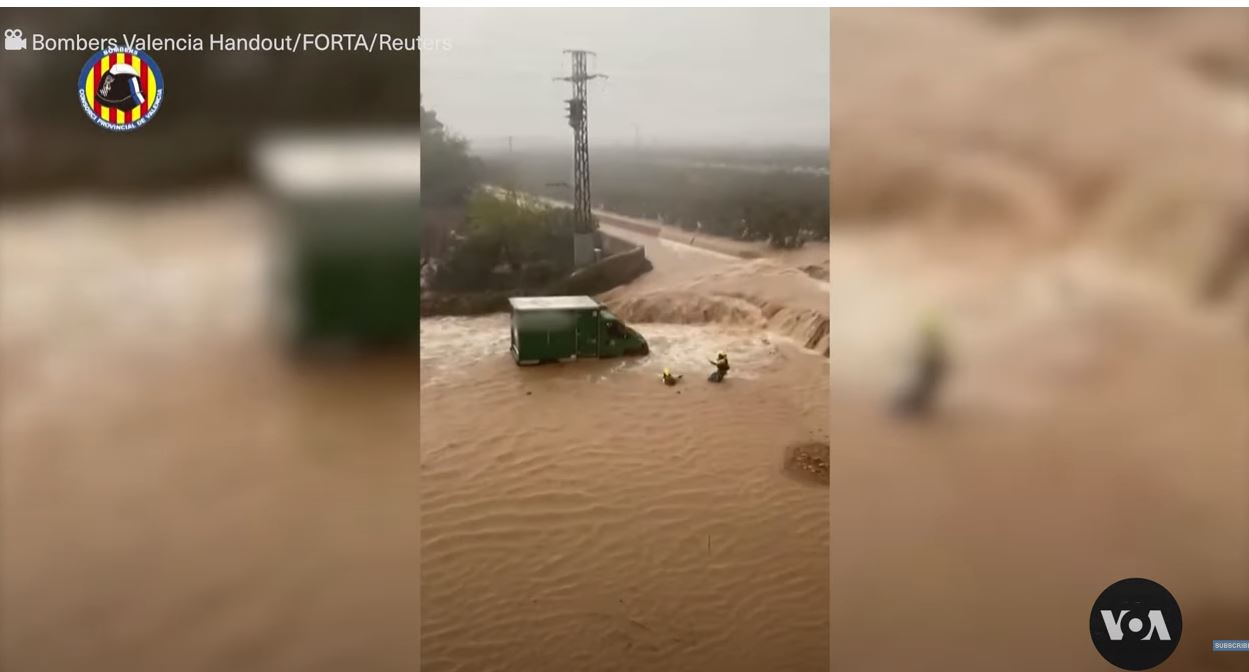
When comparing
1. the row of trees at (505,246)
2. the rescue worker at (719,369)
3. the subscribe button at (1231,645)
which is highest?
the row of trees at (505,246)

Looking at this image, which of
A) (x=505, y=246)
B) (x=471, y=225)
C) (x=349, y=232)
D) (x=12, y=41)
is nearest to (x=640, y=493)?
(x=505, y=246)

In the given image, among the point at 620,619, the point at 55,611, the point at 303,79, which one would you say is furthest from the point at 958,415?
the point at 55,611

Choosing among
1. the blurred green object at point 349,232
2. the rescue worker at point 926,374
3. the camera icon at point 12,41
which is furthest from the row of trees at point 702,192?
the camera icon at point 12,41

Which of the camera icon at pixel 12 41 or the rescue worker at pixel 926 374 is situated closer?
the camera icon at pixel 12 41

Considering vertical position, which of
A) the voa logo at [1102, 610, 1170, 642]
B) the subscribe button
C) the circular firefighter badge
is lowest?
the subscribe button

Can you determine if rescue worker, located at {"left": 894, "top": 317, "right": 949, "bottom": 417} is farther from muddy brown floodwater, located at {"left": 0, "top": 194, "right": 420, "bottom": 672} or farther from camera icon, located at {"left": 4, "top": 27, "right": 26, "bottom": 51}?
camera icon, located at {"left": 4, "top": 27, "right": 26, "bottom": 51}

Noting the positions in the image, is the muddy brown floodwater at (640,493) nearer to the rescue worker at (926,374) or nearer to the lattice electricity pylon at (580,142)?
the lattice electricity pylon at (580,142)

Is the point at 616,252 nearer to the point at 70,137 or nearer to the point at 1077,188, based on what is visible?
the point at 1077,188

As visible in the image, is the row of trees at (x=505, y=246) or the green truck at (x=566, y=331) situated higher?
the row of trees at (x=505, y=246)

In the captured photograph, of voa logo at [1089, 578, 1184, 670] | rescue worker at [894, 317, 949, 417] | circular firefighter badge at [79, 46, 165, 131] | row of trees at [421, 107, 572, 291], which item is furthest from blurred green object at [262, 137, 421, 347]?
voa logo at [1089, 578, 1184, 670]
